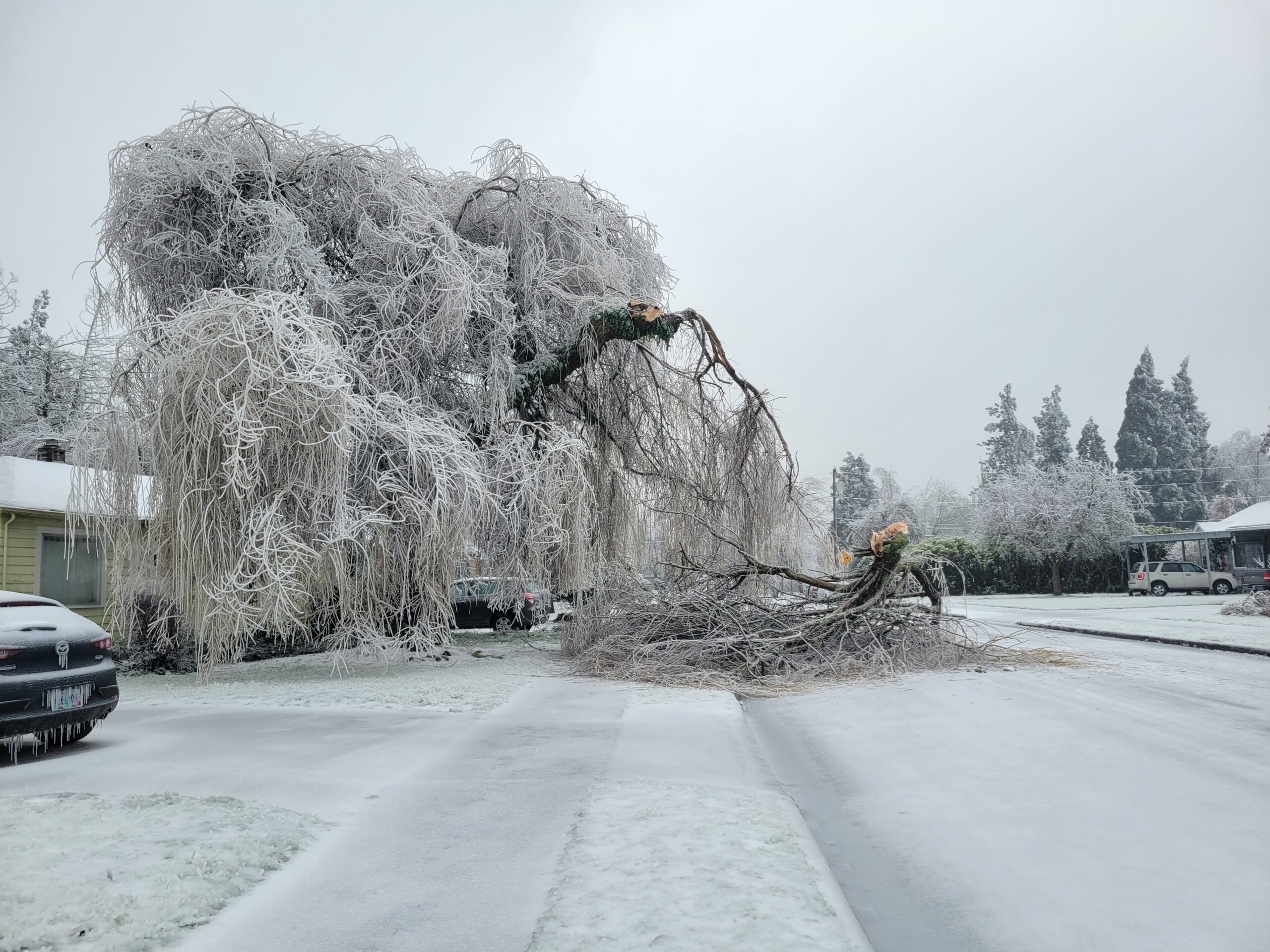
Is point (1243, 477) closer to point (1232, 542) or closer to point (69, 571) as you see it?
point (1232, 542)

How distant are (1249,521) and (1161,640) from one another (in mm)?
28340

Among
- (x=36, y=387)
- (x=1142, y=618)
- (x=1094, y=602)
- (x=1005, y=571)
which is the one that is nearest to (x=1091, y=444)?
(x=1005, y=571)

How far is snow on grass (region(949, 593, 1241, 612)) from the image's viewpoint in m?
27.5

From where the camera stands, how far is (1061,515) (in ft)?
138

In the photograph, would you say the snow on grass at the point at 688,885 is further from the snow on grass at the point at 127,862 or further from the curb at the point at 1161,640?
the curb at the point at 1161,640

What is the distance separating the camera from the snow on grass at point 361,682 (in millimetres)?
9719

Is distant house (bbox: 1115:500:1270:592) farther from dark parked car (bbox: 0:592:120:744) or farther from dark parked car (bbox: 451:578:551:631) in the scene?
dark parked car (bbox: 0:592:120:744)

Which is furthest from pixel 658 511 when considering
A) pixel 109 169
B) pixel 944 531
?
pixel 944 531

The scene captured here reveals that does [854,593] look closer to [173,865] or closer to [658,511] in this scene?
[658,511]

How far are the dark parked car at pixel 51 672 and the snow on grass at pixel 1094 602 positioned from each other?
22.9m

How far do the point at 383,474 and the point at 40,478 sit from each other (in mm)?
8160

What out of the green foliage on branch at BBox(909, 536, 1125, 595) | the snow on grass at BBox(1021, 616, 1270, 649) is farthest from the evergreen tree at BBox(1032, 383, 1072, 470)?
the snow on grass at BBox(1021, 616, 1270, 649)

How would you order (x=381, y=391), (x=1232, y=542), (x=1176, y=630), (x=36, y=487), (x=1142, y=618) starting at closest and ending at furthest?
1. (x=381, y=391)
2. (x=36, y=487)
3. (x=1176, y=630)
4. (x=1142, y=618)
5. (x=1232, y=542)

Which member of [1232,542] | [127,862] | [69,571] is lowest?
[127,862]
